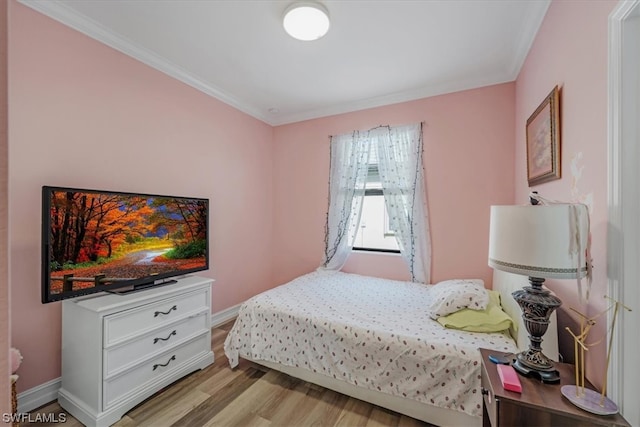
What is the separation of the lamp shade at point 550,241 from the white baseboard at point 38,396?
9.33 ft

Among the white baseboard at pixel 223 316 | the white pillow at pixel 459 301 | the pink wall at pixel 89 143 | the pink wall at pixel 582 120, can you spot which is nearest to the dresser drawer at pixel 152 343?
the pink wall at pixel 89 143

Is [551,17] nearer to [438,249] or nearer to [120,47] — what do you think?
[438,249]

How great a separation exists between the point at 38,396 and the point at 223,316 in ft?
5.09

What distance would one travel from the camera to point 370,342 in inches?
69.4

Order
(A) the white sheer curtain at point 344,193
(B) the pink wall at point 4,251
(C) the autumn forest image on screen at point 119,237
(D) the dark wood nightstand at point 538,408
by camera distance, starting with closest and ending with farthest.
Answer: (B) the pink wall at point 4,251 → (D) the dark wood nightstand at point 538,408 → (C) the autumn forest image on screen at point 119,237 → (A) the white sheer curtain at point 344,193

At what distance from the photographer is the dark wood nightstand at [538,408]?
92 cm

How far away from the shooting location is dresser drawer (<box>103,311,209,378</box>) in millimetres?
1664

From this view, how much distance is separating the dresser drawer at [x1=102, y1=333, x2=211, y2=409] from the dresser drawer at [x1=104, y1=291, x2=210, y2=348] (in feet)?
0.75

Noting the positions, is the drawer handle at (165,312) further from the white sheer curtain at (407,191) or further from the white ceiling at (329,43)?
the white sheer curtain at (407,191)

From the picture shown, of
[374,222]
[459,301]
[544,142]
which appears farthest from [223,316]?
[544,142]

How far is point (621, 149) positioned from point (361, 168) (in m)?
2.46

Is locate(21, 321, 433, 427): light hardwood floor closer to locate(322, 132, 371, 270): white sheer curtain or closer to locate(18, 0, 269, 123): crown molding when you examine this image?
locate(322, 132, 371, 270): white sheer curtain

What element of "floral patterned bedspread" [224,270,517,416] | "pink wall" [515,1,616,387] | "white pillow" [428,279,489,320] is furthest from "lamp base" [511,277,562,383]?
"white pillow" [428,279,489,320]

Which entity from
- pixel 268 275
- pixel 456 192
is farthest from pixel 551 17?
pixel 268 275
